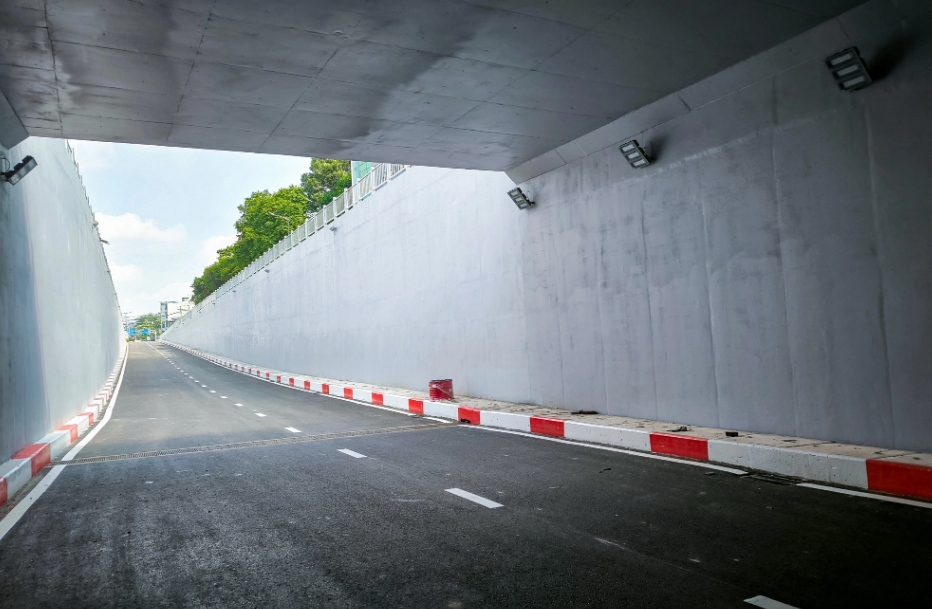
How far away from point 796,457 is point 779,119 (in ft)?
13.2

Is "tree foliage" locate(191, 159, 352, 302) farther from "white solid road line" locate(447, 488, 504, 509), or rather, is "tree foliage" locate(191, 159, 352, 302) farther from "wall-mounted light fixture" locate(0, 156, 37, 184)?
"white solid road line" locate(447, 488, 504, 509)

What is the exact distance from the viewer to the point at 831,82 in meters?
7.39

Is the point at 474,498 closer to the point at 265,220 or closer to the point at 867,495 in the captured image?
the point at 867,495

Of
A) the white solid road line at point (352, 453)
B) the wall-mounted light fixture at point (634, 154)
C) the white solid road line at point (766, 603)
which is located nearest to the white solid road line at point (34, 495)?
the white solid road line at point (352, 453)

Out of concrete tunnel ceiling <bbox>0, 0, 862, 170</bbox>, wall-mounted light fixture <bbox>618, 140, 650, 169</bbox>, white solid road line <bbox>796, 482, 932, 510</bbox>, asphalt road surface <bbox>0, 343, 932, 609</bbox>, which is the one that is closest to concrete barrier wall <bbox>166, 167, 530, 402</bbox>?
wall-mounted light fixture <bbox>618, 140, 650, 169</bbox>

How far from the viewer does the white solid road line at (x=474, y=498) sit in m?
6.18

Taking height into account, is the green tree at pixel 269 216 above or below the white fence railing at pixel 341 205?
above

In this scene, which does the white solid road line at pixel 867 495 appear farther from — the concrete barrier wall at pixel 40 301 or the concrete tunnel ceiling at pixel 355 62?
the concrete barrier wall at pixel 40 301

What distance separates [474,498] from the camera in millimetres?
6465

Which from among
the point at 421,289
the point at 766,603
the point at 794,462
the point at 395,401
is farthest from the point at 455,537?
the point at 421,289

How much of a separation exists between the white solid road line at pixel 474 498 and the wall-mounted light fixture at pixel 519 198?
771cm

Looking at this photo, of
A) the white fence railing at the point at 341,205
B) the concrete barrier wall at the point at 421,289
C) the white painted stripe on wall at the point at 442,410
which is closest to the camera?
the white painted stripe on wall at the point at 442,410

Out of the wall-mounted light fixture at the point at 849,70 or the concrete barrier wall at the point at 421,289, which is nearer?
the wall-mounted light fixture at the point at 849,70

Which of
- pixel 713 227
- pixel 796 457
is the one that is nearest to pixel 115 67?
pixel 713 227
